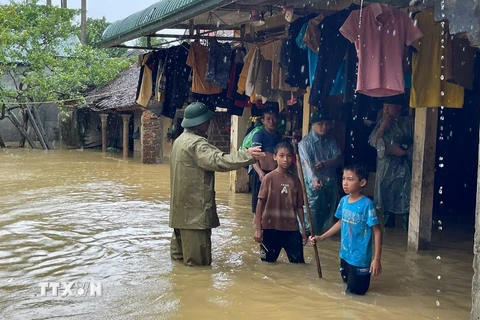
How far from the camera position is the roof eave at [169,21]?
6484 millimetres

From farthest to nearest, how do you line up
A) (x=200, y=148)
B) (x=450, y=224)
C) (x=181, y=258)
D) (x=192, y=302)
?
(x=450, y=224) < (x=181, y=258) < (x=200, y=148) < (x=192, y=302)

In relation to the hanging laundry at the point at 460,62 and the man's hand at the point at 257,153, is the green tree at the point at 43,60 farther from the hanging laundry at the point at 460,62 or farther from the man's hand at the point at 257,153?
the hanging laundry at the point at 460,62

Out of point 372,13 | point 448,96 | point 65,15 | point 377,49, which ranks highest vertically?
point 65,15

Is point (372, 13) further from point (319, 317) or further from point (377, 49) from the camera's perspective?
point (319, 317)

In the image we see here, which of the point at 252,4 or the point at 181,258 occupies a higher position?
the point at 252,4

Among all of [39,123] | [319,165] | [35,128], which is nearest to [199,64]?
[319,165]

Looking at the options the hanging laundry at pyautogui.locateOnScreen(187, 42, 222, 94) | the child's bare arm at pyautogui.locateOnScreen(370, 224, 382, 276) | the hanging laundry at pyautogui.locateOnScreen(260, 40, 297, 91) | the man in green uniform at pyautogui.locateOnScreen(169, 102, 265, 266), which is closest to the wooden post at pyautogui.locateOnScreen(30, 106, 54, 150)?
the hanging laundry at pyautogui.locateOnScreen(187, 42, 222, 94)

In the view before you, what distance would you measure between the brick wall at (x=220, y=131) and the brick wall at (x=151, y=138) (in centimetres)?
351

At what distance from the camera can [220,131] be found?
715 inches

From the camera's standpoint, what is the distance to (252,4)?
7.43 meters

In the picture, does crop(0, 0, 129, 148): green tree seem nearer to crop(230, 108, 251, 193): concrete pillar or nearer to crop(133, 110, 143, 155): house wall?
crop(133, 110, 143, 155): house wall

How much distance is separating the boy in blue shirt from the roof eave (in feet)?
7.72

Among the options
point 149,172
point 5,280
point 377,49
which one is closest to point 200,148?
point 377,49

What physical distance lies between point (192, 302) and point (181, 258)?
1407mm
